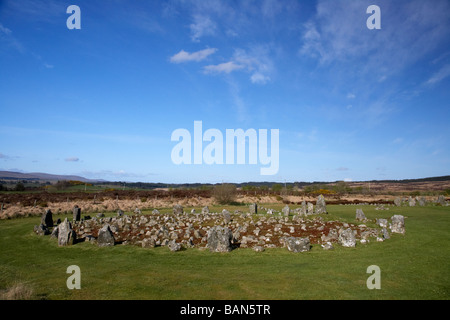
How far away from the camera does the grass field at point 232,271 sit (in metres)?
7.34

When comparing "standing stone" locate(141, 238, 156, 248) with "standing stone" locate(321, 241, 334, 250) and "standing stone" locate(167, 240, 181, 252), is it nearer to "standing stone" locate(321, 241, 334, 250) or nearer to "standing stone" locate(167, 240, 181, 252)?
"standing stone" locate(167, 240, 181, 252)

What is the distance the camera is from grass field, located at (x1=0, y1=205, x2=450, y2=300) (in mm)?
7336

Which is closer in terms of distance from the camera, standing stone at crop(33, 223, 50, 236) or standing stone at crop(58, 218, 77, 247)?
standing stone at crop(58, 218, 77, 247)

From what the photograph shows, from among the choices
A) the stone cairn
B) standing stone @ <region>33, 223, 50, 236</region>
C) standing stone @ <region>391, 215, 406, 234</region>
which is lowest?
standing stone @ <region>33, 223, 50, 236</region>

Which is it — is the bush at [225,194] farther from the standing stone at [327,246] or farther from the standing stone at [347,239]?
the standing stone at [327,246]

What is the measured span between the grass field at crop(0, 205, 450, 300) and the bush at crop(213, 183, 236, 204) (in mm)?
27606

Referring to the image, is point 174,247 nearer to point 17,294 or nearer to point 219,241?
point 219,241

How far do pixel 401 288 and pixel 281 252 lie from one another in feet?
16.6

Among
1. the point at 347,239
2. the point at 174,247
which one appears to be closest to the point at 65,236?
the point at 174,247

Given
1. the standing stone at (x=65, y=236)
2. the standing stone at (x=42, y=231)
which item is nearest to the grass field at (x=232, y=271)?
the standing stone at (x=65, y=236)

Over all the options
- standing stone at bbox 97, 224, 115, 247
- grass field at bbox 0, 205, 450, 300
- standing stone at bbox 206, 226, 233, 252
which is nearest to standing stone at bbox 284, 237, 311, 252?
grass field at bbox 0, 205, 450, 300

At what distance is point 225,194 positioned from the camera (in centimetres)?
4075

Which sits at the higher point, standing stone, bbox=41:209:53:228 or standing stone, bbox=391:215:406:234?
standing stone, bbox=391:215:406:234

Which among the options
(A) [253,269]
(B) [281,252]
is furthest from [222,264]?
(B) [281,252]
